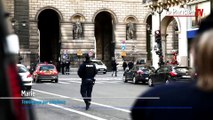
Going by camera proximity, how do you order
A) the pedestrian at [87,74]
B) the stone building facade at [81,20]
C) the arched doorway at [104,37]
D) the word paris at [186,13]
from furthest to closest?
the arched doorway at [104,37], the stone building facade at [81,20], the word paris at [186,13], the pedestrian at [87,74]

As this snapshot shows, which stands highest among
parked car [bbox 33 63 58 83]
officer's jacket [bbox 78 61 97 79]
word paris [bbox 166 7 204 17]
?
word paris [bbox 166 7 204 17]

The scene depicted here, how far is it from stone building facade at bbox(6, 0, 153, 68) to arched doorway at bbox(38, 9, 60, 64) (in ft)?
7.34

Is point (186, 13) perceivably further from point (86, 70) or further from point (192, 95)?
point (192, 95)

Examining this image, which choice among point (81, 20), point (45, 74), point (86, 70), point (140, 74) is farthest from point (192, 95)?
point (81, 20)

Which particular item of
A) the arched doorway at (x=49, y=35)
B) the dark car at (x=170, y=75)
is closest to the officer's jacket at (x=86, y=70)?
the dark car at (x=170, y=75)

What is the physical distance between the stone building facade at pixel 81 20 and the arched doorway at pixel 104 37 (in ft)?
5.47

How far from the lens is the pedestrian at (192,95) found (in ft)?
7.08

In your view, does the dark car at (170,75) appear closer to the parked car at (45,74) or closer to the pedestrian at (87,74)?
the parked car at (45,74)

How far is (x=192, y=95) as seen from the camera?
7.43ft

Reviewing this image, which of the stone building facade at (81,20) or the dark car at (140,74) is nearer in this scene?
the dark car at (140,74)

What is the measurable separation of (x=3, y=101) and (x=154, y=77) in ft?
91.3

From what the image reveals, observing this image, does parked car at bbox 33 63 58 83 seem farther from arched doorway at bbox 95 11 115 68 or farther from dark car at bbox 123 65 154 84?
arched doorway at bbox 95 11 115 68

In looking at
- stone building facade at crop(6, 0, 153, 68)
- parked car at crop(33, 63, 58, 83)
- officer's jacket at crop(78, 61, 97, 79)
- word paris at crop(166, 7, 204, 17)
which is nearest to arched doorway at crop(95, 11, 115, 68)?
stone building facade at crop(6, 0, 153, 68)

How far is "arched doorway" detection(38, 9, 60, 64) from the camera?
64.3m
